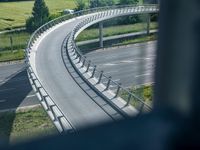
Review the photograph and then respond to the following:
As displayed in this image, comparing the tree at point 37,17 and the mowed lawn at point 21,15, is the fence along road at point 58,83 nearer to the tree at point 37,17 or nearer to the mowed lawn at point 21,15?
the mowed lawn at point 21,15

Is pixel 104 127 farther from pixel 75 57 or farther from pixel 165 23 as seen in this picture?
pixel 75 57

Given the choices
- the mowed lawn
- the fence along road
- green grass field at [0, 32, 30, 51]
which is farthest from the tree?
the fence along road

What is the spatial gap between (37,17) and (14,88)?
4799 mm

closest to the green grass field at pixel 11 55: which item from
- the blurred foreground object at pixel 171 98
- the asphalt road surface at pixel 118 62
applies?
the asphalt road surface at pixel 118 62

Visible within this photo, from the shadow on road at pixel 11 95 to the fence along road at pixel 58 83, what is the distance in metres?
0.84

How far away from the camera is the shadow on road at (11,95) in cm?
735

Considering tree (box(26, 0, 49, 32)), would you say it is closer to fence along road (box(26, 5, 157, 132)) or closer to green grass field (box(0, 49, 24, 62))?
fence along road (box(26, 5, 157, 132))

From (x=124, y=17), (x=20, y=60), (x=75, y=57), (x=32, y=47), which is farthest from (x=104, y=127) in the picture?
Answer: (x=124, y=17)

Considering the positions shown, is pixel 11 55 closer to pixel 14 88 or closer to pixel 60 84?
pixel 14 88

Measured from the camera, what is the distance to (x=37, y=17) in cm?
1384

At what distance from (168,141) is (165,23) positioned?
0.22 metres

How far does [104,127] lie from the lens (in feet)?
2.18

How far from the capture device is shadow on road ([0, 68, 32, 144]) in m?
7.35

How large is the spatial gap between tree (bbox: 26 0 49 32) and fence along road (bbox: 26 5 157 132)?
23.5 inches
